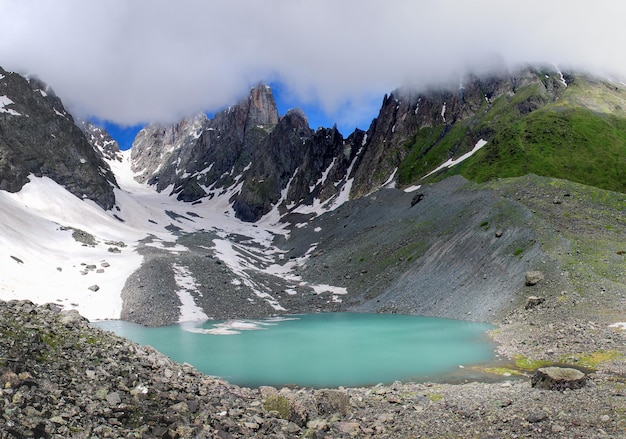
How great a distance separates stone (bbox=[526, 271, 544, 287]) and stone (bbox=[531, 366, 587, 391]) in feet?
114

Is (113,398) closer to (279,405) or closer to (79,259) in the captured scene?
(279,405)

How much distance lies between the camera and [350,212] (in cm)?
14625

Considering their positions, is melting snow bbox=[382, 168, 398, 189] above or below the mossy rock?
above

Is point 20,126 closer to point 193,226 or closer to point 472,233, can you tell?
point 193,226

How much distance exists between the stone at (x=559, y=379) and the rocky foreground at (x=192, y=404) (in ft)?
1.43

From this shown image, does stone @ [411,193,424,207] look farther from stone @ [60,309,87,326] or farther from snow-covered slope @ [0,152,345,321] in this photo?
stone @ [60,309,87,326]

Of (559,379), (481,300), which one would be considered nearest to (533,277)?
(481,300)

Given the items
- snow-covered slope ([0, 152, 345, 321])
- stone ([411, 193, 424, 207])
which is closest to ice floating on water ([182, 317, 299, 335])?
snow-covered slope ([0, 152, 345, 321])

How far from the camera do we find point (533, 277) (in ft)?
179

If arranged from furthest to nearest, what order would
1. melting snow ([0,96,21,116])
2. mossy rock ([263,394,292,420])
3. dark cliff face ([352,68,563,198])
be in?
dark cliff face ([352,68,563,198])
melting snow ([0,96,21,116])
mossy rock ([263,394,292,420])

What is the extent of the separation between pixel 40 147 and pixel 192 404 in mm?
168792

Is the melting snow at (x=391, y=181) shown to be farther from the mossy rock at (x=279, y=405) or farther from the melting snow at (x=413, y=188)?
the mossy rock at (x=279, y=405)

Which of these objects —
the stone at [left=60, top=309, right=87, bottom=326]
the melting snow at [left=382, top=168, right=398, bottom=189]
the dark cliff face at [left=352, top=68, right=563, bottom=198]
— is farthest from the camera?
the dark cliff face at [left=352, top=68, right=563, bottom=198]

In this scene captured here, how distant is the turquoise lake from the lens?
33188mm
